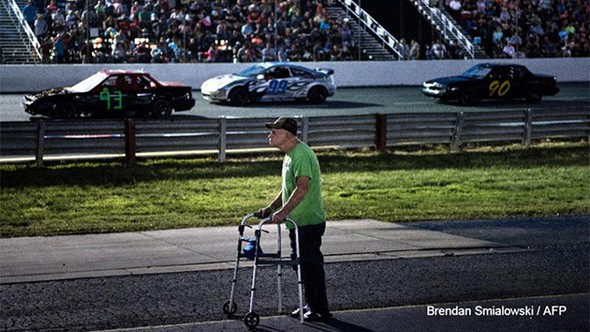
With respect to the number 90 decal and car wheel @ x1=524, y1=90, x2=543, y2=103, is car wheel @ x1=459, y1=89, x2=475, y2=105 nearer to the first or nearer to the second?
the number 90 decal

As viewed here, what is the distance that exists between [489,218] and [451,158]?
765 centimetres

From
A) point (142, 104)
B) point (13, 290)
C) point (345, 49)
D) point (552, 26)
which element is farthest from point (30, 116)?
point (552, 26)

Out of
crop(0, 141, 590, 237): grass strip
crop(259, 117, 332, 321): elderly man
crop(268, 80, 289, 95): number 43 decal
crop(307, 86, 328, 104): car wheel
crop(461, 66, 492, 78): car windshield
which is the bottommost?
crop(0, 141, 590, 237): grass strip

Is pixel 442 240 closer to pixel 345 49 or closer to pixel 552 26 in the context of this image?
pixel 345 49

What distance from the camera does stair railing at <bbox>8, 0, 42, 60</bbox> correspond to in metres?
34.1

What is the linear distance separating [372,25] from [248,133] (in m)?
20.4

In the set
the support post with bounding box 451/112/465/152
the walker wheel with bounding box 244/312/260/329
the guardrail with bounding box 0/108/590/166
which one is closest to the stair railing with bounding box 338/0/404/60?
the guardrail with bounding box 0/108/590/166

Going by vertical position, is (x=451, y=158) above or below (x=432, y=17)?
below

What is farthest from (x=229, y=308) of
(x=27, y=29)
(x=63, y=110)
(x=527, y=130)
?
(x=27, y=29)

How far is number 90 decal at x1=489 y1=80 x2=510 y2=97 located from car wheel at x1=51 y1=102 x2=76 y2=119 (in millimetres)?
14583

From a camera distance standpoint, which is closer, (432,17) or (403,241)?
(403,241)

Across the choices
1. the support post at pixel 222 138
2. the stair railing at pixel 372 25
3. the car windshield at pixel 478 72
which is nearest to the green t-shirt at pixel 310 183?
the support post at pixel 222 138

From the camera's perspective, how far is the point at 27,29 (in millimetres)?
34031

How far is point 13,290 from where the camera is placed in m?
11.1
